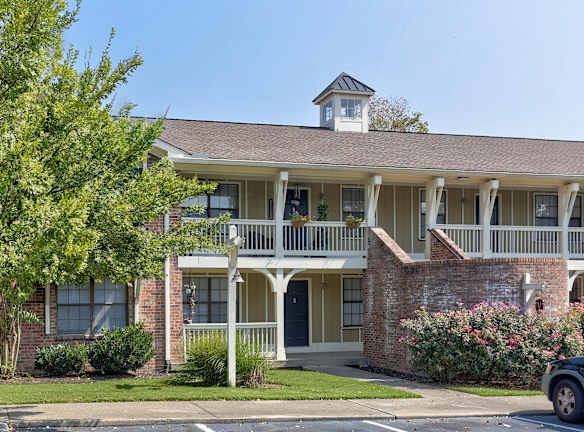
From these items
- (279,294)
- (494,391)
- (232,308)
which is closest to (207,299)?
(279,294)

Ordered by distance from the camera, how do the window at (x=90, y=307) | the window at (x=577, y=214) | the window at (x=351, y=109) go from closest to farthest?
the window at (x=90, y=307) → the window at (x=577, y=214) → the window at (x=351, y=109)

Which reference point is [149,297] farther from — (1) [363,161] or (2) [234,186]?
(1) [363,161]

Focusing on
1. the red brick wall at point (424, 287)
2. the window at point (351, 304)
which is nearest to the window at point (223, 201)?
the red brick wall at point (424, 287)

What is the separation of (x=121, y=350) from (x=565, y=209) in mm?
13593

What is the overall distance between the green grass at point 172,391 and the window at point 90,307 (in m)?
2.25

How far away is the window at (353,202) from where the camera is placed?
76.1 feet

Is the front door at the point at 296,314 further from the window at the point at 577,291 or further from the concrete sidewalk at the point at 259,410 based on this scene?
the window at the point at 577,291

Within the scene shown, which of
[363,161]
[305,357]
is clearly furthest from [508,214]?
[305,357]

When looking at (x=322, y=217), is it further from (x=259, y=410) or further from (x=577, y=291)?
(x=577, y=291)

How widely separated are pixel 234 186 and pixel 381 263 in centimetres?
485

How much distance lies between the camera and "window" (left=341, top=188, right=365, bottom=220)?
23.2m

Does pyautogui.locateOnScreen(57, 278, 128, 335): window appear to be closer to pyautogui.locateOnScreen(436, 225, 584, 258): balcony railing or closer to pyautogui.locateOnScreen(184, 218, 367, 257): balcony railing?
pyautogui.locateOnScreen(184, 218, 367, 257): balcony railing

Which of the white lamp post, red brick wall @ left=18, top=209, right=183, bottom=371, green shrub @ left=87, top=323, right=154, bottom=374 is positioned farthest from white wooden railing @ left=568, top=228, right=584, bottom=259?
green shrub @ left=87, top=323, right=154, bottom=374

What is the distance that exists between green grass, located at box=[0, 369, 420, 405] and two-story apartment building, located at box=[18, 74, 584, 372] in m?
2.96
